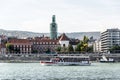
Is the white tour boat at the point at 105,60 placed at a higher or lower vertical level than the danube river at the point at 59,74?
higher

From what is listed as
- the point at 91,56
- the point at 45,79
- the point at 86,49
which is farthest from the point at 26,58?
the point at 45,79

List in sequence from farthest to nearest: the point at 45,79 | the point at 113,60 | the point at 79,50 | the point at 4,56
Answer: the point at 79,50
the point at 4,56
the point at 113,60
the point at 45,79

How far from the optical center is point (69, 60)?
124m

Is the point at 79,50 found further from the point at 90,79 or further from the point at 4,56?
the point at 90,79

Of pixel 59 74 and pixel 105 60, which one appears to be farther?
pixel 105 60

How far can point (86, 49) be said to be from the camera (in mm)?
193500

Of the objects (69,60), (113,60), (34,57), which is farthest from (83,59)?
(34,57)

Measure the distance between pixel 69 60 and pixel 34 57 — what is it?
46.8m

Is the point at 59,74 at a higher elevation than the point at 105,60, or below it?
below

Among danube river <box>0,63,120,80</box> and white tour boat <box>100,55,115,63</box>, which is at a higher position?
white tour boat <box>100,55,115,63</box>

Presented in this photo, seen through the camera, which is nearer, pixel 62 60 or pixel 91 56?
pixel 62 60

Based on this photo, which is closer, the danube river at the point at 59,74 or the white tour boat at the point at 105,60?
the danube river at the point at 59,74

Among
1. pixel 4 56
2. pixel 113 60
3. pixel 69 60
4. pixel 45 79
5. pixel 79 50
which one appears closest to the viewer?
pixel 45 79

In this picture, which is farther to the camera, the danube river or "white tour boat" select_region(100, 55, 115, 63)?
"white tour boat" select_region(100, 55, 115, 63)
